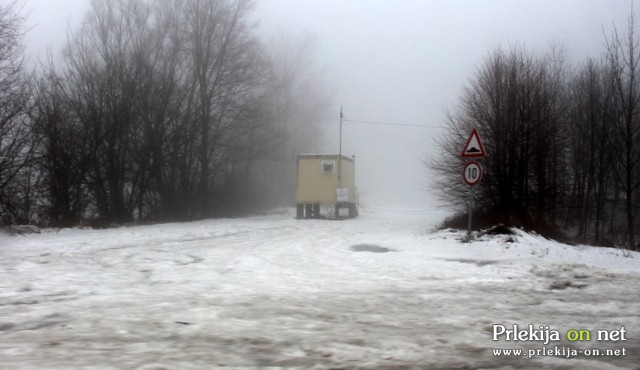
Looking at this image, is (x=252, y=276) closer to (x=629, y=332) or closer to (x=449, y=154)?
(x=629, y=332)

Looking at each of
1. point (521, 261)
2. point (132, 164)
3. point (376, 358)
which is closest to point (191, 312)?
point (376, 358)

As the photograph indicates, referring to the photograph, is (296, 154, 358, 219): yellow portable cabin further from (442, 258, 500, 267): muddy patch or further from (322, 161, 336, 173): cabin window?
(442, 258, 500, 267): muddy patch

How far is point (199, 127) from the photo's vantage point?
27.9m

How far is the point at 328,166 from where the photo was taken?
87.9 ft

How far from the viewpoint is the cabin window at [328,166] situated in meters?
26.7

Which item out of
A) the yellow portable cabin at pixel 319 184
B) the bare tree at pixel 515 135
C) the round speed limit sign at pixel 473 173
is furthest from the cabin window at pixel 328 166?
the round speed limit sign at pixel 473 173

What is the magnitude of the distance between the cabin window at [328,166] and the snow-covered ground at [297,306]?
15215 mm

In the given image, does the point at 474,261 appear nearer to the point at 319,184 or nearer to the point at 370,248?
the point at 370,248

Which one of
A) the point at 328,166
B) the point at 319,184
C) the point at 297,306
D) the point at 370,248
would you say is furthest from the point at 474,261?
the point at 328,166

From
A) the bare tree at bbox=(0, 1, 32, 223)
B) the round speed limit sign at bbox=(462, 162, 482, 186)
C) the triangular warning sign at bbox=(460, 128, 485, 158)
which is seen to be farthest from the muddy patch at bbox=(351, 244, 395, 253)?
the bare tree at bbox=(0, 1, 32, 223)

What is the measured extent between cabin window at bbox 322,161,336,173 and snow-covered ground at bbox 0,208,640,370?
49.9 ft

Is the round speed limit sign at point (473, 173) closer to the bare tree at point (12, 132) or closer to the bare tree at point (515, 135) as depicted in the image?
the bare tree at point (515, 135)

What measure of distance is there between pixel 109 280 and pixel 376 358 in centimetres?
468

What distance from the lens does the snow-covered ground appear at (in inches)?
153
